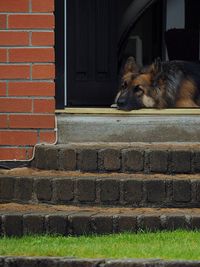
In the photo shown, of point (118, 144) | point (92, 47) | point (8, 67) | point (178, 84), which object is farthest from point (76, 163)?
point (92, 47)

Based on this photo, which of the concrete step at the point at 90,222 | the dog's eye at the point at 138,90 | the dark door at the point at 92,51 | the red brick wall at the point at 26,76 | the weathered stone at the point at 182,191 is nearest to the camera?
the concrete step at the point at 90,222

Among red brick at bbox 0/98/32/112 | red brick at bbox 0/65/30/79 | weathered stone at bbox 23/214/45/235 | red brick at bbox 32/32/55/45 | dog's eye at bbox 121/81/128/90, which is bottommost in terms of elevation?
weathered stone at bbox 23/214/45/235

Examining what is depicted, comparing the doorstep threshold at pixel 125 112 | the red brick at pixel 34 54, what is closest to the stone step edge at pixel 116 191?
the doorstep threshold at pixel 125 112

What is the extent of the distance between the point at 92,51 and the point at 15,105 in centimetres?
226

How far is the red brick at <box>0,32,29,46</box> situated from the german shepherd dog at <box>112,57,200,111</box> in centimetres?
119

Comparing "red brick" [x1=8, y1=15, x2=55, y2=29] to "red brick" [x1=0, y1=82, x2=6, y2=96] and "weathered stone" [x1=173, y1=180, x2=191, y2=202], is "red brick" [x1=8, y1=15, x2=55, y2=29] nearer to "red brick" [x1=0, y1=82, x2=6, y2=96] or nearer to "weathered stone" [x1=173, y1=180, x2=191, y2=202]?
"red brick" [x1=0, y1=82, x2=6, y2=96]

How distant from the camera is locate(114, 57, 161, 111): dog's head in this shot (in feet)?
29.5

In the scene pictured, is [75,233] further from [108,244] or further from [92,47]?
[92,47]

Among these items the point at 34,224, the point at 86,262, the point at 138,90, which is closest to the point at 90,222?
the point at 34,224

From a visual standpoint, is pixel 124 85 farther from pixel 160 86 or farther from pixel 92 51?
pixel 92 51

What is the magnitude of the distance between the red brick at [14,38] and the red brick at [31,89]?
360 millimetres

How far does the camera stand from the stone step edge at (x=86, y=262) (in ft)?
19.9

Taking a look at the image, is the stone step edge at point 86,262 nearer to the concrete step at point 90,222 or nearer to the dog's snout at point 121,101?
the concrete step at point 90,222

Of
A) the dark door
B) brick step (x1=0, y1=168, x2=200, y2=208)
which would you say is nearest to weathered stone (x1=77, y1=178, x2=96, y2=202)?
brick step (x1=0, y1=168, x2=200, y2=208)
